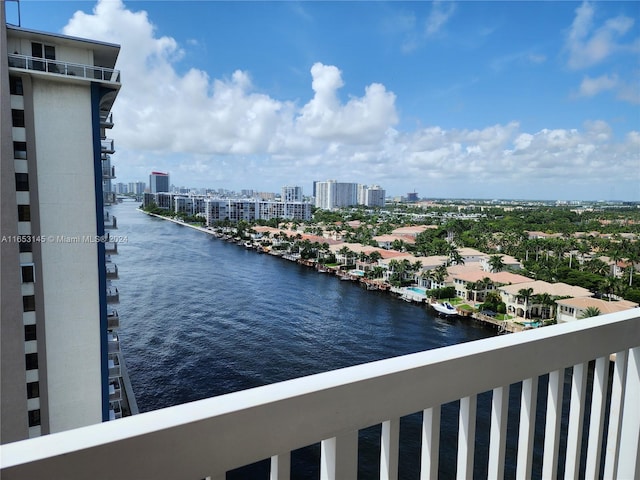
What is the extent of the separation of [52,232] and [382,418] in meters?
3.92

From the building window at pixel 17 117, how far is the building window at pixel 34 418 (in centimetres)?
235

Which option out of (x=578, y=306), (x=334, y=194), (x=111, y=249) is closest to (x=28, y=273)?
(x=111, y=249)

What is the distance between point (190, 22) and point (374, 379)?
2040mm

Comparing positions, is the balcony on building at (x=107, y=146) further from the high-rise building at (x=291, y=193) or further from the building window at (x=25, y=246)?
the high-rise building at (x=291, y=193)

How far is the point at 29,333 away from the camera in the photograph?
3.45 meters

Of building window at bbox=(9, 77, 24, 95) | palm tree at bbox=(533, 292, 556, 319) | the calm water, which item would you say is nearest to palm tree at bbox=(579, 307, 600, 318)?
palm tree at bbox=(533, 292, 556, 319)

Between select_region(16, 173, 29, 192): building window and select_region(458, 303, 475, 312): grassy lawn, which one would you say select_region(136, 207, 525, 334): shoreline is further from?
select_region(16, 173, 29, 192): building window

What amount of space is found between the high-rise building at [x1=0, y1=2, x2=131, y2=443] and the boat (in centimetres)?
796

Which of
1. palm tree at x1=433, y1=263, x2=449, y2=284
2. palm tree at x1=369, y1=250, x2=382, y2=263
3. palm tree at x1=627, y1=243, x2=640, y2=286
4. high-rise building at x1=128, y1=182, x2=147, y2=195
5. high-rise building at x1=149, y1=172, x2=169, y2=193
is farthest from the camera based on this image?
high-rise building at x1=149, y1=172, x2=169, y2=193

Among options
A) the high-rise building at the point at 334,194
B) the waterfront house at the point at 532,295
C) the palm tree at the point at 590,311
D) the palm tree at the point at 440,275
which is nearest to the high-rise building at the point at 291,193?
the high-rise building at the point at 334,194

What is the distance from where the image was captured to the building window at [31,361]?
11.3ft

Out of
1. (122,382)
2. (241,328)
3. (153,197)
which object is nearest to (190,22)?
(122,382)

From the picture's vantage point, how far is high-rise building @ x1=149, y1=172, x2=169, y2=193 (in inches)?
1375

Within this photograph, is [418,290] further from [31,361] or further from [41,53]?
[41,53]
